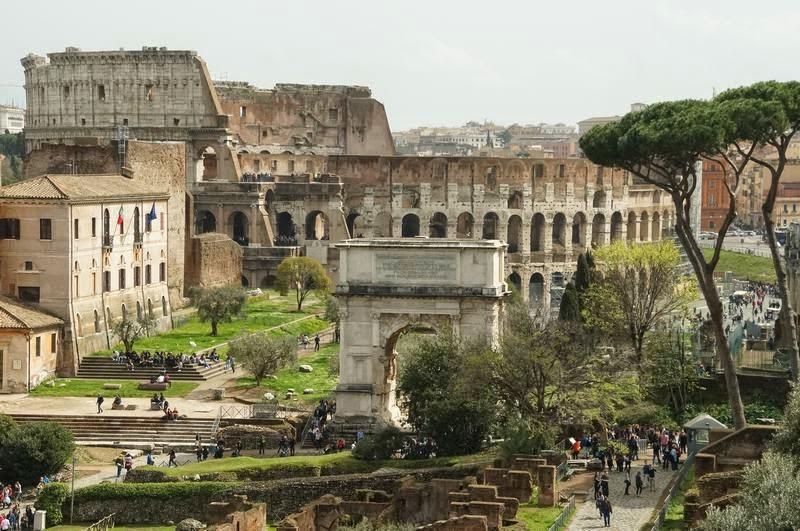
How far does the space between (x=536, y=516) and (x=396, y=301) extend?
45.8ft

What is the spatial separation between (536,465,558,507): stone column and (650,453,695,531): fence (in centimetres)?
229

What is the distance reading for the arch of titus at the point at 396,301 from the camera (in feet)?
150

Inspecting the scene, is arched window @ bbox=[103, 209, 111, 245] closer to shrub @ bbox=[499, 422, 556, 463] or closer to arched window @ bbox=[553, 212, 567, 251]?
shrub @ bbox=[499, 422, 556, 463]

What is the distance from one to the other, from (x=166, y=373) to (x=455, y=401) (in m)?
15.4

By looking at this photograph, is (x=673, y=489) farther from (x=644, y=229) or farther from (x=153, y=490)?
(x=644, y=229)

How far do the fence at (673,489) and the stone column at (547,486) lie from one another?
229 centimetres

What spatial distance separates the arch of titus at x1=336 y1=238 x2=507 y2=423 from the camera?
1799 inches

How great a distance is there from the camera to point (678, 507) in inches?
1288

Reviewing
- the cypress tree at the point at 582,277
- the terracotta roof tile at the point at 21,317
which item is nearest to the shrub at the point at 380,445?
the terracotta roof tile at the point at 21,317

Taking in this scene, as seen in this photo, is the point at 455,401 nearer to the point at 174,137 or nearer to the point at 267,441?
the point at 267,441

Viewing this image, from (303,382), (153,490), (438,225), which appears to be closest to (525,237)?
(438,225)

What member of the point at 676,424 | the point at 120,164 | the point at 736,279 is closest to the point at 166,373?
the point at 120,164

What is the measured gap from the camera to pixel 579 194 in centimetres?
9662

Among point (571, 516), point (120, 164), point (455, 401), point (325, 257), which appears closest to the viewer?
point (571, 516)
